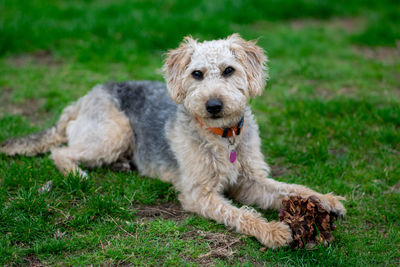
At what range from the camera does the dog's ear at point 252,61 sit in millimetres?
4391

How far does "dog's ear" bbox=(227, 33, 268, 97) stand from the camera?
4391 millimetres

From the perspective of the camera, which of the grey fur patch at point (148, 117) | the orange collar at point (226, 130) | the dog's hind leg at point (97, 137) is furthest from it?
the dog's hind leg at point (97, 137)

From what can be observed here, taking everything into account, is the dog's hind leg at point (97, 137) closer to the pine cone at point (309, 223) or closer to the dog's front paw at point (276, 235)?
the dog's front paw at point (276, 235)

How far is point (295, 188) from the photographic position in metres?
4.38

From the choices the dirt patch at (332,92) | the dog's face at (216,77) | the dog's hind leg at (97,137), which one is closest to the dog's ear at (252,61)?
the dog's face at (216,77)

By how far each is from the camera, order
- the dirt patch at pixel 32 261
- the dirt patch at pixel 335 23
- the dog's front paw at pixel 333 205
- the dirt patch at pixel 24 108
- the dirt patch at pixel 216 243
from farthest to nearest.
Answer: the dirt patch at pixel 335 23
the dirt patch at pixel 24 108
the dog's front paw at pixel 333 205
the dirt patch at pixel 216 243
the dirt patch at pixel 32 261

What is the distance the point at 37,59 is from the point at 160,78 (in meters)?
3.08

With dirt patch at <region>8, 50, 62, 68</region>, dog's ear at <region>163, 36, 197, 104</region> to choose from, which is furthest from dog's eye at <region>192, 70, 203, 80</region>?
dirt patch at <region>8, 50, 62, 68</region>

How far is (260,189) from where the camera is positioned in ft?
15.0

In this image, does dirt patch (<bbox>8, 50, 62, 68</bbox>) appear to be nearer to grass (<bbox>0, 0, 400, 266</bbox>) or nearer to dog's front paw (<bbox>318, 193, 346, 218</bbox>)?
grass (<bbox>0, 0, 400, 266</bbox>)

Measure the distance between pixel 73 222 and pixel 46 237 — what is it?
0.31 metres

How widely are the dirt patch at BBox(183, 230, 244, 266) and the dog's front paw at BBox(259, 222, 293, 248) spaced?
27 centimetres

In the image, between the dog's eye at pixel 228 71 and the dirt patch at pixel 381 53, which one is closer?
the dog's eye at pixel 228 71

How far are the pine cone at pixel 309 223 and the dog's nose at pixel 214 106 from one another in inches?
45.7
